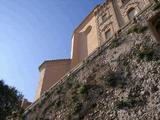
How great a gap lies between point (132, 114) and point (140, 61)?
1935 mm

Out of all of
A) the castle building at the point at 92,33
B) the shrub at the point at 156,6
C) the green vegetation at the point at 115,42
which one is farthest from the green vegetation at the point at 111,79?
the castle building at the point at 92,33

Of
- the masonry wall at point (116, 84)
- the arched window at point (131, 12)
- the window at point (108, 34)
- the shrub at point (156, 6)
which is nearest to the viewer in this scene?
the masonry wall at point (116, 84)

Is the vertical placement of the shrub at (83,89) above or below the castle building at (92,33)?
below

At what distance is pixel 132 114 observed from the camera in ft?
21.8

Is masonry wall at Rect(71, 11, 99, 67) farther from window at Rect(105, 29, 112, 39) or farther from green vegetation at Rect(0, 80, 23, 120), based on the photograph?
green vegetation at Rect(0, 80, 23, 120)

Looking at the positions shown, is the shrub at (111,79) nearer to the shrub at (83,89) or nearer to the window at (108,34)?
the shrub at (83,89)

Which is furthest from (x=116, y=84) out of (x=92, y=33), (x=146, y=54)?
(x=92, y=33)

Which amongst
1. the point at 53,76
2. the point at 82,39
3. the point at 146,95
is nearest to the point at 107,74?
the point at 146,95

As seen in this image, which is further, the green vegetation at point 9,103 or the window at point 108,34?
the window at point 108,34

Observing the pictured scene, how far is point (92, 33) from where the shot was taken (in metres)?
22.4

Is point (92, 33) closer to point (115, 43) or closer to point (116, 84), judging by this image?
point (115, 43)

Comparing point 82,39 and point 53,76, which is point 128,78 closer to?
point 53,76

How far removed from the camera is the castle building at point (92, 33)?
1995 centimetres

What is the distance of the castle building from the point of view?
1995cm
